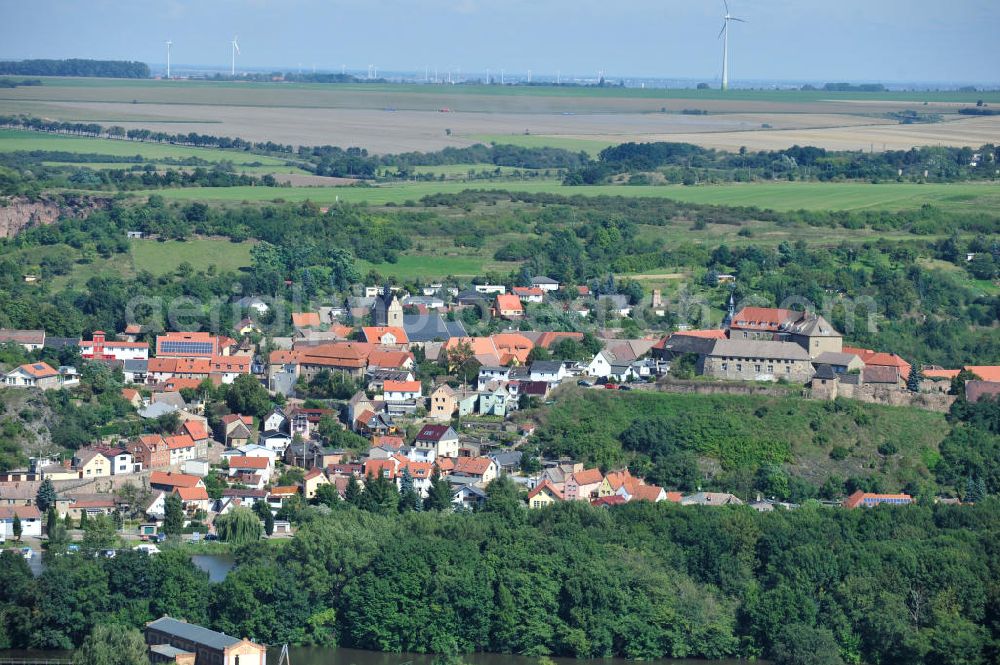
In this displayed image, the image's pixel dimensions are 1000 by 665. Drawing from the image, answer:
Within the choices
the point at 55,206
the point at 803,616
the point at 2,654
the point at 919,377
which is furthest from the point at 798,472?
the point at 55,206

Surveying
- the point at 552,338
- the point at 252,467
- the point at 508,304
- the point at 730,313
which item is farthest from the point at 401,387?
the point at 730,313

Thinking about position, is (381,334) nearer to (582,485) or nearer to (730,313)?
(730,313)

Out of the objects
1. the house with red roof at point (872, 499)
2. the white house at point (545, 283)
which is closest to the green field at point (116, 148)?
the white house at point (545, 283)

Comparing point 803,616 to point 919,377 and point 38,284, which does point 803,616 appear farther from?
point 38,284

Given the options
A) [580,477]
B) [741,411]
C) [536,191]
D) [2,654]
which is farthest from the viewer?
[536,191]

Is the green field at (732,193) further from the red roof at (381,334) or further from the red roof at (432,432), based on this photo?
the red roof at (432,432)

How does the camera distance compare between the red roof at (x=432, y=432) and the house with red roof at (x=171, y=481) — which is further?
the red roof at (x=432, y=432)
